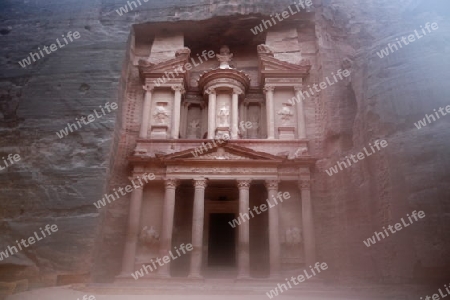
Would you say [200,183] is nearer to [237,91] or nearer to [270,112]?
[270,112]

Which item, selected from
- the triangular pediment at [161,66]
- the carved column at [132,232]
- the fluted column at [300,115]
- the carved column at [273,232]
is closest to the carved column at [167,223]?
the carved column at [132,232]

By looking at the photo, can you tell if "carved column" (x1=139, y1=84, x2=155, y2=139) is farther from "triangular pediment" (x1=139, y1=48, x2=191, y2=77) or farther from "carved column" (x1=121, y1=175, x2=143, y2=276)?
"carved column" (x1=121, y1=175, x2=143, y2=276)

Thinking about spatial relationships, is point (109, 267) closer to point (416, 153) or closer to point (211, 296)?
point (211, 296)

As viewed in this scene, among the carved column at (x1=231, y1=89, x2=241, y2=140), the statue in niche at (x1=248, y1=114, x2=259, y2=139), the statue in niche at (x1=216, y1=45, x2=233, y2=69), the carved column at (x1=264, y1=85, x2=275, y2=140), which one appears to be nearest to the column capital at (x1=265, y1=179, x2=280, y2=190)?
the carved column at (x1=264, y1=85, x2=275, y2=140)

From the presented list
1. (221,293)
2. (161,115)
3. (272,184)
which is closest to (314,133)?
(272,184)

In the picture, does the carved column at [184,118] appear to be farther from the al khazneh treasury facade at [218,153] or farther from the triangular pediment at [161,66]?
the triangular pediment at [161,66]

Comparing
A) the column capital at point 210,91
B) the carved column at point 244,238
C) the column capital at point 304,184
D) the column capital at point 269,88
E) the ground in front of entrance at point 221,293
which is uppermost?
the column capital at point 269,88
